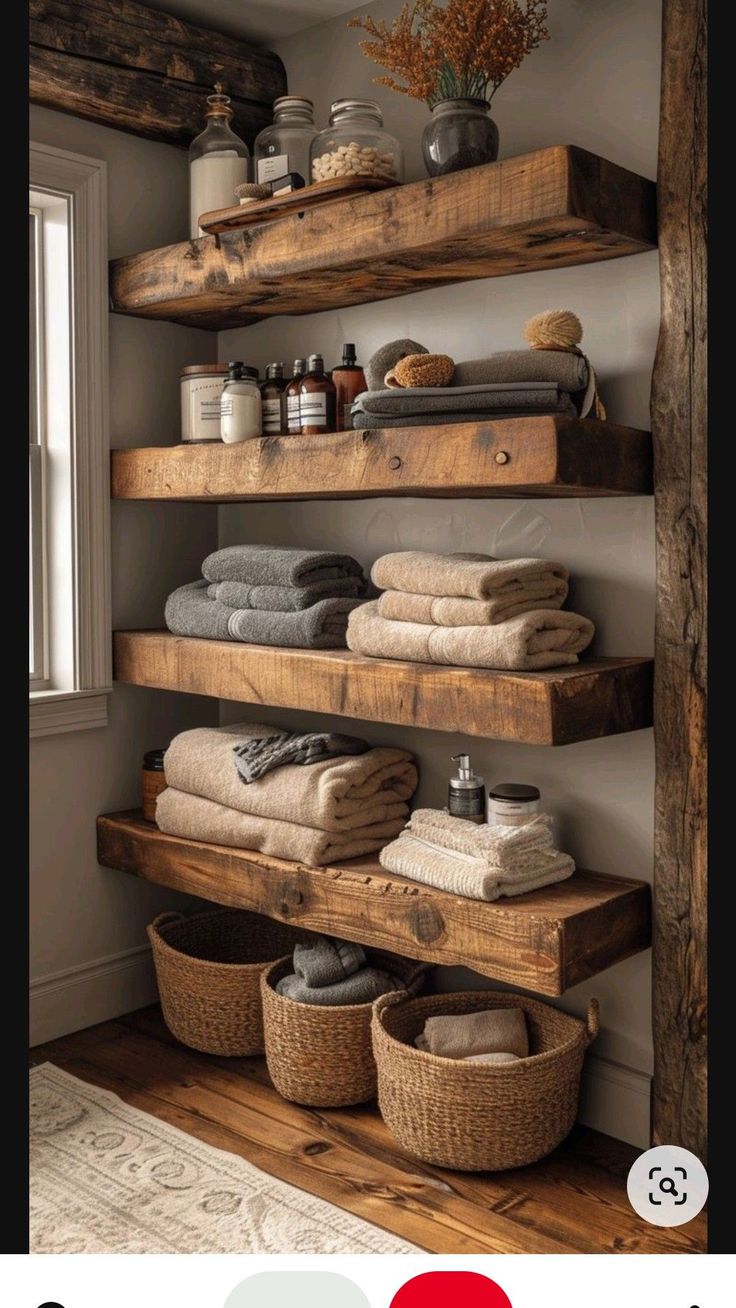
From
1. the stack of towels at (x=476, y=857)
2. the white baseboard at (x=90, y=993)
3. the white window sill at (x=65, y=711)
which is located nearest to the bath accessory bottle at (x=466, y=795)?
the stack of towels at (x=476, y=857)

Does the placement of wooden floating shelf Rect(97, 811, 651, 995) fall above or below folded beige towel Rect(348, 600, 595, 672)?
below

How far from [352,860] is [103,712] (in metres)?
0.69

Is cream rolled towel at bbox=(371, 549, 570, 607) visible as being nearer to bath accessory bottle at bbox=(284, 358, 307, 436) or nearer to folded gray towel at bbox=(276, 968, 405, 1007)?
bath accessory bottle at bbox=(284, 358, 307, 436)

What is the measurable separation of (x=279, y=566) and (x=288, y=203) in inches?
25.9

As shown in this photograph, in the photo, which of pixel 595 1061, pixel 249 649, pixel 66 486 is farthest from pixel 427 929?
pixel 66 486

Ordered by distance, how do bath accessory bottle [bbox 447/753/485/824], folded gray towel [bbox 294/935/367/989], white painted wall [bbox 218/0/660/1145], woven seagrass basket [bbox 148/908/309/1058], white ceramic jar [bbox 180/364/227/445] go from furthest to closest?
white ceramic jar [bbox 180/364/227/445], woven seagrass basket [bbox 148/908/309/1058], folded gray towel [bbox 294/935/367/989], bath accessory bottle [bbox 447/753/485/824], white painted wall [bbox 218/0/660/1145]

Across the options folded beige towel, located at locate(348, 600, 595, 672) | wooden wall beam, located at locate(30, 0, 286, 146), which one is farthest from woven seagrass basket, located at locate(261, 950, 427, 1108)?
wooden wall beam, located at locate(30, 0, 286, 146)

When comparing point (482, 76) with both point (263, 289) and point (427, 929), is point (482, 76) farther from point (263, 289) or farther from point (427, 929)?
point (427, 929)

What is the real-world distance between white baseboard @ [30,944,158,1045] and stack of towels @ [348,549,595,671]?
1.01m

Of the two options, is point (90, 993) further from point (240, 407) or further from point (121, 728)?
point (240, 407)

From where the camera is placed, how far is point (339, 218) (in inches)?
79.7

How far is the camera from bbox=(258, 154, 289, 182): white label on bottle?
2266mm

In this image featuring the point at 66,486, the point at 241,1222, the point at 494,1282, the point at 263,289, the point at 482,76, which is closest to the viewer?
the point at 494,1282

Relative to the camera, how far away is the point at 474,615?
6.23 feet
